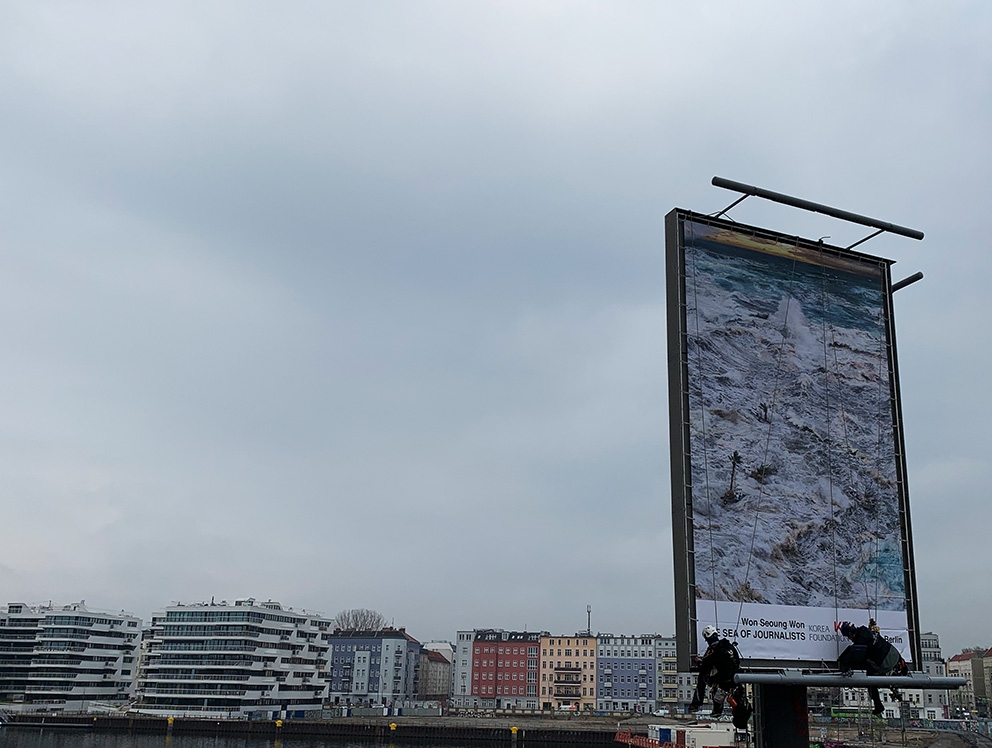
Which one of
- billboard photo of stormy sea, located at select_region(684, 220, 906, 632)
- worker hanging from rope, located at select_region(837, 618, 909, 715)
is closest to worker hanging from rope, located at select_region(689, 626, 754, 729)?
billboard photo of stormy sea, located at select_region(684, 220, 906, 632)

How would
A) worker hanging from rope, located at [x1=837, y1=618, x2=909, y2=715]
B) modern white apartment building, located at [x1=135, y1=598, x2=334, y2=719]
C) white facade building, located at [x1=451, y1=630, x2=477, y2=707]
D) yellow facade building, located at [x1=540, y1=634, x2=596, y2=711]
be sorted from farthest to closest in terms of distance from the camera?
white facade building, located at [x1=451, y1=630, x2=477, y2=707], yellow facade building, located at [x1=540, y1=634, x2=596, y2=711], modern white apartment building, located at [x1=135, y1=598, x2=334, y2=719], worker hanging from rope, located at [x1=837, y1=618, x2=909, y2=715]

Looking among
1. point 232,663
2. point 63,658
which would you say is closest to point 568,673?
point 232,663

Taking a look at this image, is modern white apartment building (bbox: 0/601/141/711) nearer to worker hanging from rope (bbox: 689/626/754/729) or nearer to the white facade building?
the white facade building

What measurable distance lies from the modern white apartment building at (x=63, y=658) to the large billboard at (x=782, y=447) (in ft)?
383

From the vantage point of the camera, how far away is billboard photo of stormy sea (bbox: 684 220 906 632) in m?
12.0

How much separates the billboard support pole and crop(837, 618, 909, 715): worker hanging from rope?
74cm

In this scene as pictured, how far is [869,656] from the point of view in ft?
38.7

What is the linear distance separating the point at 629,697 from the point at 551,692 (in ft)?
34.7

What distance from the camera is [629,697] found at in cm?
11812

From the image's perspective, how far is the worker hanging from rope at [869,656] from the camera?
1176 centimetres

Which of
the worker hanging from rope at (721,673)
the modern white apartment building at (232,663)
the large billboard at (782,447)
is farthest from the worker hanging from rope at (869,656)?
the modern white apartment building at (232,663)

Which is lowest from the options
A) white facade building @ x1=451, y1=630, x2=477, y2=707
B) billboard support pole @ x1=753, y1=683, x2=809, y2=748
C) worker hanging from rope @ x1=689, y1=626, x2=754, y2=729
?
white facade building @ x1=451, y1=630, x2=477, y2=707

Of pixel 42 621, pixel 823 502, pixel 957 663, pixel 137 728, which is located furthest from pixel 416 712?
pixel 957 663

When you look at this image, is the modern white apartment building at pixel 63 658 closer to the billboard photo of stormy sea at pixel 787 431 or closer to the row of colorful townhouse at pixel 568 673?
the row of colorful townhouse at pixel 568 673
